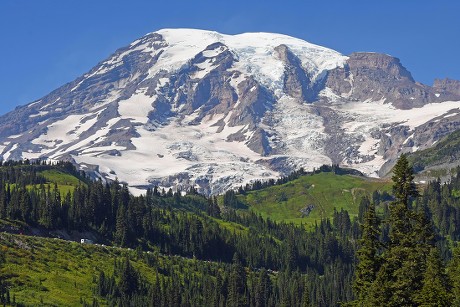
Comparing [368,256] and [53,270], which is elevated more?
[53,270]

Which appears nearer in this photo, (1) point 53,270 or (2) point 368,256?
(2) point 368,256

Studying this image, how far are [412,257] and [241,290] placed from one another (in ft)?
437

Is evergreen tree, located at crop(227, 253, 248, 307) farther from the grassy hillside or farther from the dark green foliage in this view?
the dark green foliage

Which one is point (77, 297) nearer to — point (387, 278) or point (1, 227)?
point (1, 227)

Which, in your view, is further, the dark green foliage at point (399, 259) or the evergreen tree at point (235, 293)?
the evergreen tree at point (235, 293)

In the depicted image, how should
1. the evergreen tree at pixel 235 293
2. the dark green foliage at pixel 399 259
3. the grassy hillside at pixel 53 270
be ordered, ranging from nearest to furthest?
the dark green foliage at pixel 399 259 < the grassy hillside at pixel 53 270 < the evergreen tree at pixel 235 293

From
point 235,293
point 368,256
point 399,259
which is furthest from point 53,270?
point 399,259

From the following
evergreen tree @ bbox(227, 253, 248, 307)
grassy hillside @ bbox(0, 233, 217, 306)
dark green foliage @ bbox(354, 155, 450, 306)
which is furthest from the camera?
evergreen tree @ bbox(227, 253, 248, 307)

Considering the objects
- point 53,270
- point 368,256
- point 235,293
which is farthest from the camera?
point 235,293

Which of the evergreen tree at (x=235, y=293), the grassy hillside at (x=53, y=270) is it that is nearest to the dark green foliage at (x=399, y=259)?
the grassy hillside at (x=53, y=270)

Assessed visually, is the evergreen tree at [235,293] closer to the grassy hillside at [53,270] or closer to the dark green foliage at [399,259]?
the grassy hillside at [53,270]

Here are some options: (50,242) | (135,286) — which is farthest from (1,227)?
(135,286)

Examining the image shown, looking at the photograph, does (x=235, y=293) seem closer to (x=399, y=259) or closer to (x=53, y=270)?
(x=53, y=270)

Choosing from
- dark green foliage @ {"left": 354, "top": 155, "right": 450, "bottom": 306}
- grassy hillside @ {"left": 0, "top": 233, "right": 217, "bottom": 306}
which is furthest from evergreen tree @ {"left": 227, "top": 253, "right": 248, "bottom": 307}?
dark green foliage @ {"left": 354, "top": 155, "right": 450, "bottom": 306}
